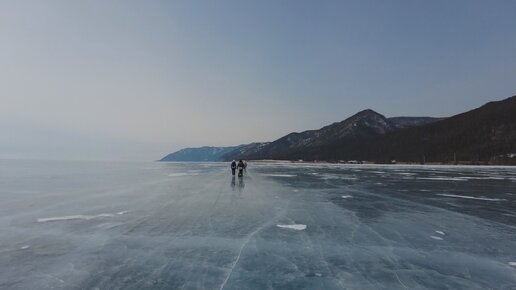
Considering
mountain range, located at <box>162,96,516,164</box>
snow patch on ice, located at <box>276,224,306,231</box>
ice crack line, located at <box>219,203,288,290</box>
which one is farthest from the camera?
mountain range, located at <box>162,96,516,164</box>

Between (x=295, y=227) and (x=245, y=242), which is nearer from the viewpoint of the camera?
(x=245, y=242)

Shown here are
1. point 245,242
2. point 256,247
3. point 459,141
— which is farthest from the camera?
point 459,141

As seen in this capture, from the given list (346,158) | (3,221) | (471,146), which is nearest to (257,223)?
(3,221)

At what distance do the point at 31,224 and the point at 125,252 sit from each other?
Answer: 465cm

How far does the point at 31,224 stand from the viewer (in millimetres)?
9383

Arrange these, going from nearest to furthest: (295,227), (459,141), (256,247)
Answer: (256,247) → (295,227) → (459,141)

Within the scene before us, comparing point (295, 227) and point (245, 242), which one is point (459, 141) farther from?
point (245, 242)

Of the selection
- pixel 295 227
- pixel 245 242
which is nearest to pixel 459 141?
pixel 295 227

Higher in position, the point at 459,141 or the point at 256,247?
the point at 459,141

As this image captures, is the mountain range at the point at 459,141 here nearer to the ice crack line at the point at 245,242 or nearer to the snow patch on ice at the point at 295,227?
the snow patch on ice at the point at 295,227

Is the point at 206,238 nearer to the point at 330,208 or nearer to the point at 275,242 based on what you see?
the point at 275,242

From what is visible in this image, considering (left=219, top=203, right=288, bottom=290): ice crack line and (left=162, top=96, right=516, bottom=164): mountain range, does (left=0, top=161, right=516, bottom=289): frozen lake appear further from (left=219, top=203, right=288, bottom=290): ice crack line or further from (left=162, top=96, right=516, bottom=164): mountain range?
(left=162, top=96, right=516, bottom=164): mountain range

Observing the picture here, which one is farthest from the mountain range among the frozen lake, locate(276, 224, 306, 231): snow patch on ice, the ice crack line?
the ice crack line

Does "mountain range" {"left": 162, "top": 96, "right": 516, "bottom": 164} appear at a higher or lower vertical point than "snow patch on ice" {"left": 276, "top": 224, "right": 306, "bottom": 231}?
higher
